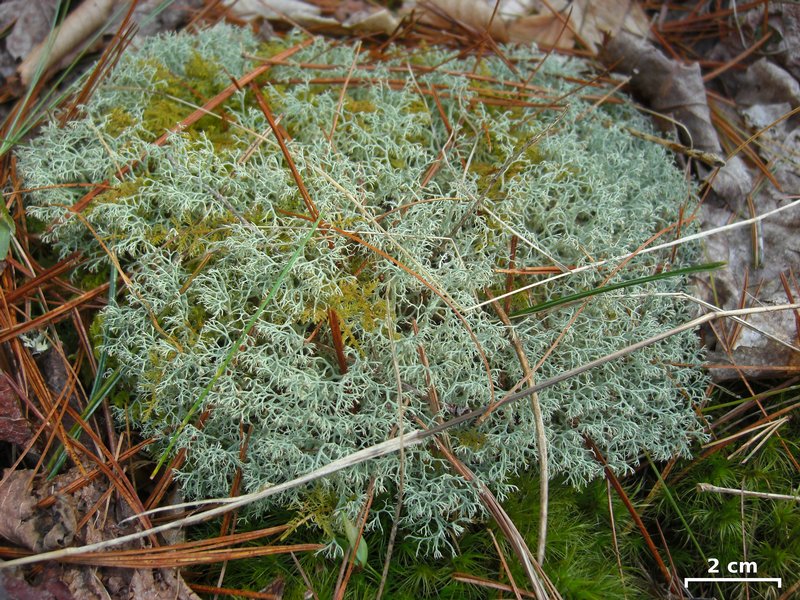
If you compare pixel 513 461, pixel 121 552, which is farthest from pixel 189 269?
pixel 513 461

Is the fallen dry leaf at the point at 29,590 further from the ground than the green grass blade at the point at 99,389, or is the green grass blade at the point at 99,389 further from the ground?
the green grass blade at the point at 99,389

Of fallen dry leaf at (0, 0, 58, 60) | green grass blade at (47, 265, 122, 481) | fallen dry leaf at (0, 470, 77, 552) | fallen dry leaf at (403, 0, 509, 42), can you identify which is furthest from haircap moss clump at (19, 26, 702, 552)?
fallen dry leaf at (403, 0, 509, 42)

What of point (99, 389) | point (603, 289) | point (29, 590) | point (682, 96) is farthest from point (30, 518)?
point (682, 96)

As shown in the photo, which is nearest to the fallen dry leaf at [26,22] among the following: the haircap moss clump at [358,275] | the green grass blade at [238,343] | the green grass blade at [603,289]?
the haircap moss clump at [358,275]

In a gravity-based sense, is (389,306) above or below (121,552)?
above

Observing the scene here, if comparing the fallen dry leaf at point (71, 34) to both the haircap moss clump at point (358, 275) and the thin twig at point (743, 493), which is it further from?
the thin twig at point (743, 493)

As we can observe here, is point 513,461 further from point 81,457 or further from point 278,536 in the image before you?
point 81,457

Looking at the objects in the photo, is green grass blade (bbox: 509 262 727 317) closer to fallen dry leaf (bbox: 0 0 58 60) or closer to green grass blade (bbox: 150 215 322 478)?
green grass blade (bbox: 150 215 322 478)

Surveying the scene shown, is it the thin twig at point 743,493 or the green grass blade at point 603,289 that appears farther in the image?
the thin twig at point 743,493
